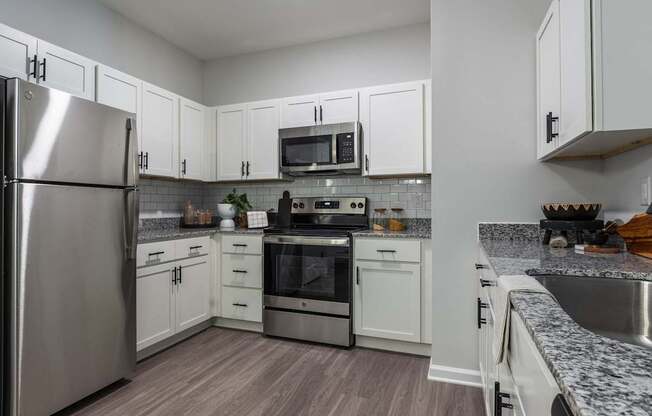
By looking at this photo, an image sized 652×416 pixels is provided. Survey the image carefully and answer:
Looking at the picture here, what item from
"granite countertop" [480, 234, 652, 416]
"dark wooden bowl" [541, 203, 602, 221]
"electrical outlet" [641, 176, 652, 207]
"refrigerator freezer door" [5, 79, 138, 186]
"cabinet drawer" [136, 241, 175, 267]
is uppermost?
"refrigerator freezer door" [5, 79, 138, 186]

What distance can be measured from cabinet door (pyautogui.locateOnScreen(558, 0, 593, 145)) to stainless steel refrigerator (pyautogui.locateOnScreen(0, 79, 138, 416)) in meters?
2.26

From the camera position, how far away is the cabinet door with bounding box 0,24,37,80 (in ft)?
6.50

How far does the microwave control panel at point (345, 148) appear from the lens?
3002mm

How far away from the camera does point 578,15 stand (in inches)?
51.1

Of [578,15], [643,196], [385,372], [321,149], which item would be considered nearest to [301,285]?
[385,372]

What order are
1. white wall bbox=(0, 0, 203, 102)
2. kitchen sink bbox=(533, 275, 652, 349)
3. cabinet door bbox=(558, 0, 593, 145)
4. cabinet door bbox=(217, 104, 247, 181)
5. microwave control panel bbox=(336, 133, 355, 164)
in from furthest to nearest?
cabinet door bbox=(217, 104, 247, 181) < microwave control panel bbox=(336, 133, 355, 164) < white wall bbox=(0, 0, 203, 102) < cabinet door bbox=(558, 0, 593, 145) < kitchen sink bbox=(533, 275, 652, 349)

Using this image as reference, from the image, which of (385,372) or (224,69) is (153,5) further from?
(385,372)

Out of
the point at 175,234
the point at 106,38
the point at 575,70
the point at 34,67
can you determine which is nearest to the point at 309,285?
the point at 175,234

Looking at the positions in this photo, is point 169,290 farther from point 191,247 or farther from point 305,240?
point 305,240

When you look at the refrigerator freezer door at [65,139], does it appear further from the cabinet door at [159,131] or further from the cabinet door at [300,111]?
the cabinet door at [300,111]

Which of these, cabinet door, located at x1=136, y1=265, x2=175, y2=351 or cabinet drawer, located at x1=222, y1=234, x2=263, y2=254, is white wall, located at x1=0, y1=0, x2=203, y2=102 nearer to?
cabinet drawer, located at x1=222, y1=234, x2=263, y2=254

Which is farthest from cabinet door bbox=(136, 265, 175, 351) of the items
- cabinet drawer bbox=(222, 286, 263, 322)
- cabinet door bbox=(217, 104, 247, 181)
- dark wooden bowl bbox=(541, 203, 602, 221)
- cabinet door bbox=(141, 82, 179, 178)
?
dark wooden bowl bbox=(541, 203, 602, 221)

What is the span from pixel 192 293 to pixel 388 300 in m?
1.57

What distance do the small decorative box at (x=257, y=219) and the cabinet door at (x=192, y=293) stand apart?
0.51m
